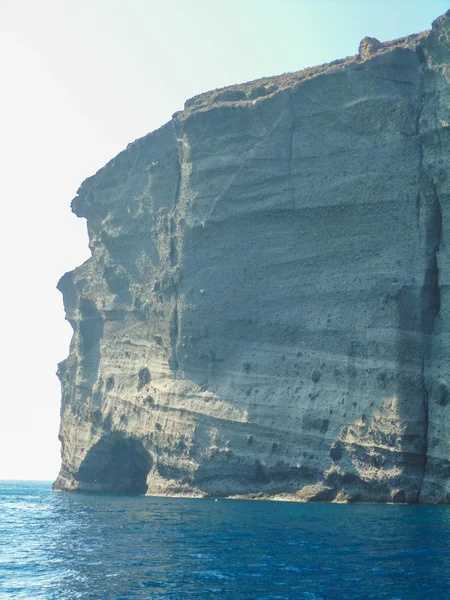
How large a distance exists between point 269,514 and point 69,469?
31313 mm

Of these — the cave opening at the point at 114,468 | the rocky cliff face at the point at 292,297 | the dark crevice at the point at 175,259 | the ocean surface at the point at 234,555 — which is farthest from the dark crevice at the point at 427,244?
the cave opening at the point at 114,468

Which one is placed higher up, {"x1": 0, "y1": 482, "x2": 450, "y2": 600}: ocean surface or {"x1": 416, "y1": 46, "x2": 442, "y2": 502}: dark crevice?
{"x1": 416, "y1": 46, "x2": 442, "y2": 502}: dark crevice

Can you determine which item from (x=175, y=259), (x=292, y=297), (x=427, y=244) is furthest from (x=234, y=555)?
(x=175, y=259)

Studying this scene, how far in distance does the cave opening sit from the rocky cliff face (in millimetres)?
161

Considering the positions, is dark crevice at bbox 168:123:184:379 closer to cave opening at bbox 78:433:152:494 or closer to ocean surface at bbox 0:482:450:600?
cave opening at bbox 78:433:152:494

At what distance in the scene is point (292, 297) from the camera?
46375 millimetres

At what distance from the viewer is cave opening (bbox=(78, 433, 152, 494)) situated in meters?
56.2

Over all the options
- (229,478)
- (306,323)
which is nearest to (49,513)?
(229,478)

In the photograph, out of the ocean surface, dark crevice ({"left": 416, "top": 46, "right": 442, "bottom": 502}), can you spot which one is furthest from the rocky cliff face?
the ocean surface

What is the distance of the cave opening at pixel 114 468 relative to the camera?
56.2 m

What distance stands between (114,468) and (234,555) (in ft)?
124

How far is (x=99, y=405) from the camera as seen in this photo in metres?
57.8

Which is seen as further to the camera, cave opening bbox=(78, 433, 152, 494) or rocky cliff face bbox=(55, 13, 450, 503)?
cave opening bbox=(78, 433, 152, 494)

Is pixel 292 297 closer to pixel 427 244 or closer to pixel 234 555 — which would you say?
pixel 427 244
